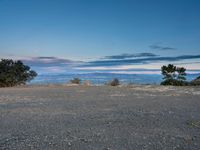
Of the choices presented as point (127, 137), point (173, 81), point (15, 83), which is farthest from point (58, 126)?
point (173, 81)

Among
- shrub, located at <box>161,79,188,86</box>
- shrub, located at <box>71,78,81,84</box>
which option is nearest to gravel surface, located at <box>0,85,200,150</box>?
shrub, located at <box>161,79,188,86</box>

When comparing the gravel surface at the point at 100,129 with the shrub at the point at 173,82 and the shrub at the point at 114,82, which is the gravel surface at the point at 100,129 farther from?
the shrub at the point at 173,82

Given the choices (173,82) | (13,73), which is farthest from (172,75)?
(13,73)

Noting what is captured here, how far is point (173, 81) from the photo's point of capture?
2978 cm

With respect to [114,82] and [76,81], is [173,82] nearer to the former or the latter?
[114,82]

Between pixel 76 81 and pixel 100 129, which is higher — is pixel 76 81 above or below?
above

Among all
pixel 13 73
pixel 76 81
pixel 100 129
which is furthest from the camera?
pixel 76 81

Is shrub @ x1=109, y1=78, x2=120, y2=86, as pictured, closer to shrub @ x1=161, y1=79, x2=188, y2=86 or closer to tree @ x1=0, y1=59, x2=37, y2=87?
shrub @ x1=161, y1=79, x2=188, y2=86

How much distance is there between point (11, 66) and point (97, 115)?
64.6 ft

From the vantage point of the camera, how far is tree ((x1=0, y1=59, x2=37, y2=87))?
26.7m

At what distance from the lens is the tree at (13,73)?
87.6 feet

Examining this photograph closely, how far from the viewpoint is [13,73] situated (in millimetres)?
27141

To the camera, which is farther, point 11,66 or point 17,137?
point 11,66

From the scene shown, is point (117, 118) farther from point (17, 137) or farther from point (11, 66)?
point (11, 66)
